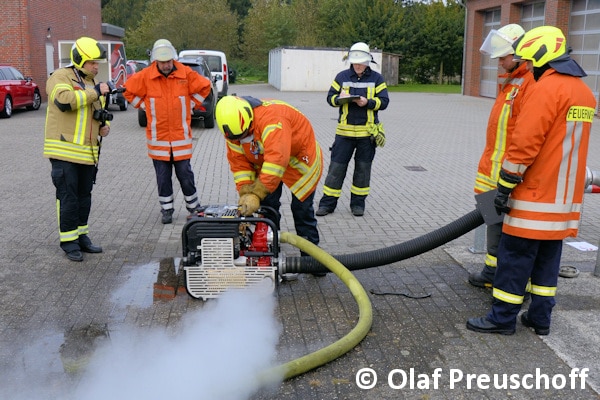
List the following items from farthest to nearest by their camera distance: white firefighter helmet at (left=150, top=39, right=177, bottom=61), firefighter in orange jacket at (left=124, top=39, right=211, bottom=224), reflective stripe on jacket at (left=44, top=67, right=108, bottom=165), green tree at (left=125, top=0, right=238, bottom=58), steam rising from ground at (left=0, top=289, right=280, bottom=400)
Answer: green tree at (left=125, top=0, right=238, bottom=58)
firefighter in orange jacket at (left=124, top=39, right=211, bottom=224)
white firefighter helmet at (left=150, top=39, right=177, bottom=61)
reflective stripe on jacket at (left=44, top=67, right=108, bottom=165)
steam rising from ground at (left=0, top=289, right=280, bottom=400)

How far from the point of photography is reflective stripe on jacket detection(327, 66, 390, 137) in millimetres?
7164

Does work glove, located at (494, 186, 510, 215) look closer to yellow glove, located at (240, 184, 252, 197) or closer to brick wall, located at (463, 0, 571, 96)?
yellow glove, located at (240, 184, 252, 197)

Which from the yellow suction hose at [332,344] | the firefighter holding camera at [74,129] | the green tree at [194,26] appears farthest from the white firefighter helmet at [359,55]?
the green tree at [194,26]

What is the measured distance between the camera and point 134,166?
10.6 m

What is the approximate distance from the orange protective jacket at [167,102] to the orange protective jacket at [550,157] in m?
3.79

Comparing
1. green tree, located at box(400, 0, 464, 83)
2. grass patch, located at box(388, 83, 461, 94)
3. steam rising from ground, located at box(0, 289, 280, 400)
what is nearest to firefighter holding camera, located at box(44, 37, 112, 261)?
steam rising from ground, located at box(0, 289, 280, 400)

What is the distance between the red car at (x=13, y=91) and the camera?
18.1 metres

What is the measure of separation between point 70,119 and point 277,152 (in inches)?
84.1

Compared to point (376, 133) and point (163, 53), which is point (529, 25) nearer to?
point (376, 133)

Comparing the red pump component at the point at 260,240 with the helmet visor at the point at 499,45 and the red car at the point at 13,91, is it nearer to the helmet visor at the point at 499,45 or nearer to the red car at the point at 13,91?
the helmet visor at the point at 499,45

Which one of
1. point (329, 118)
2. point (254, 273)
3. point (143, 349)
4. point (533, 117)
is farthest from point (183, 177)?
point (329, 118)

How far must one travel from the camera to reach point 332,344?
382cm

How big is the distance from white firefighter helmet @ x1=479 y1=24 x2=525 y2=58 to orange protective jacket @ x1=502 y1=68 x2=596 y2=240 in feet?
2.63

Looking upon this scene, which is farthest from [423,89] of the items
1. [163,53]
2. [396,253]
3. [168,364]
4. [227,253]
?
[168,364]
